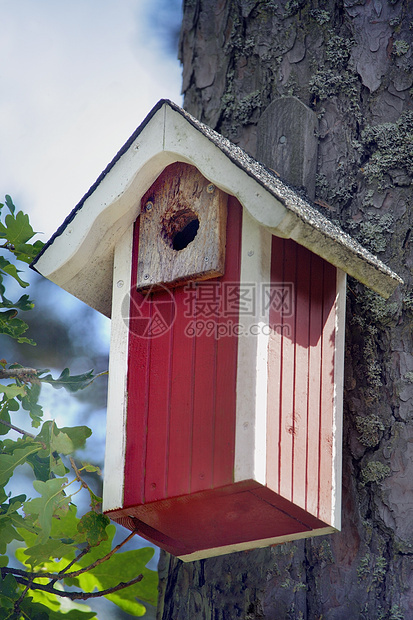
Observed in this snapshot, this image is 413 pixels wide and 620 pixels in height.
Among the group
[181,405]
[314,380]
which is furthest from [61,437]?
[314,380]

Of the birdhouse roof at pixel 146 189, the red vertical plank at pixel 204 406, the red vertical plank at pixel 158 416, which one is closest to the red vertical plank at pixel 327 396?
the birdhouse roof at pixel 146 189

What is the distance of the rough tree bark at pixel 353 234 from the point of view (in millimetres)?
3029

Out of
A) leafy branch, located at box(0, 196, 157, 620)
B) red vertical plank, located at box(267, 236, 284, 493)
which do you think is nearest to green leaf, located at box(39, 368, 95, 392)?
leafy branch, located at box(0, 196, 157, 620)

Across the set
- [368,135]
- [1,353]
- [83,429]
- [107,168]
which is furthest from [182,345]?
[1,353]

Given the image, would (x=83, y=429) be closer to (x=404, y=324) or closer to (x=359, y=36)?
(x=404, y=324)

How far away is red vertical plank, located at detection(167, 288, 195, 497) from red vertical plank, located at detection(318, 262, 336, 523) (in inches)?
17.4

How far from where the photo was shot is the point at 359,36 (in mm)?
3586

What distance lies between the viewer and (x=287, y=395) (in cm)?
267

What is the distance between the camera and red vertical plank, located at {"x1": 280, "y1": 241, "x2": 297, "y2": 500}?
8.54ft

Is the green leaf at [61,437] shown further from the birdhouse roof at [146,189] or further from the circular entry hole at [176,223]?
the circular entry hole at [176,223]

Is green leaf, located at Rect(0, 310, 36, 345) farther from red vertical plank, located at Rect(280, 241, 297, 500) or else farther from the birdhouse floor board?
red vertical plank, located at Rect(280, 241, 297, 500)

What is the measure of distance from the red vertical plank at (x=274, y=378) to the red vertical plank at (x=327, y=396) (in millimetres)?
236

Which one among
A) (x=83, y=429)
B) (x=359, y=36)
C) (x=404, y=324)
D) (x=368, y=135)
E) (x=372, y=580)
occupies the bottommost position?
(x=372, y=580)

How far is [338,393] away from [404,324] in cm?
46
